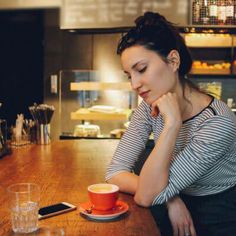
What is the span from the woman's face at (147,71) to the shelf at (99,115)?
2.01 m

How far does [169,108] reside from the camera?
1.50 metres

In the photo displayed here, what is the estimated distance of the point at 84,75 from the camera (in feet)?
12.2

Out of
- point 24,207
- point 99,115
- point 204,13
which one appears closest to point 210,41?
point 204,13

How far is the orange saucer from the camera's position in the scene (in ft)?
4.20

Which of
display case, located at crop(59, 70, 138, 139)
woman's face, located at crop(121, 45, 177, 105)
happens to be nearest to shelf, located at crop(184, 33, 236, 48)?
display case, located at crop(59, 70, 138, 139)

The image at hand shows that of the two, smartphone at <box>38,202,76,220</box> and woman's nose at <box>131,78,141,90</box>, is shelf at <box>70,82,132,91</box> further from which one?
smartphone at <box>38,202,76,220</box>

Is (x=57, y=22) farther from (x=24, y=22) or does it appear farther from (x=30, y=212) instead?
(x=30, y=212)

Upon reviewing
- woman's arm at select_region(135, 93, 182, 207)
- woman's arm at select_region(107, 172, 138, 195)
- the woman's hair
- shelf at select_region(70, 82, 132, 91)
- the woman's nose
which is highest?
the woman's hair

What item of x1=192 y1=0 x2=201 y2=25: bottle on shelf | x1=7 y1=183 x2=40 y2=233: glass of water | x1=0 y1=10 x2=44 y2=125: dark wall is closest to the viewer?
x1=7 y1=183 x2=40 y2=233: glass of water

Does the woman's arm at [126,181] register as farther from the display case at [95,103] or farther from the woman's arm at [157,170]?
the display case at [95,103]

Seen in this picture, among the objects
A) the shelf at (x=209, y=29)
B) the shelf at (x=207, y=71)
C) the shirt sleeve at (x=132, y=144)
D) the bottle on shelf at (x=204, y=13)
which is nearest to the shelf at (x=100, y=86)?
the shelf at (x=209, y=29)

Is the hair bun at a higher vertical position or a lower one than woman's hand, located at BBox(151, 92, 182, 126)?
higher

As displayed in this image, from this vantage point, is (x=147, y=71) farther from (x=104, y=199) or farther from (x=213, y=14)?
(x=213, y=14)

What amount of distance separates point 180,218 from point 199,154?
23 cm
